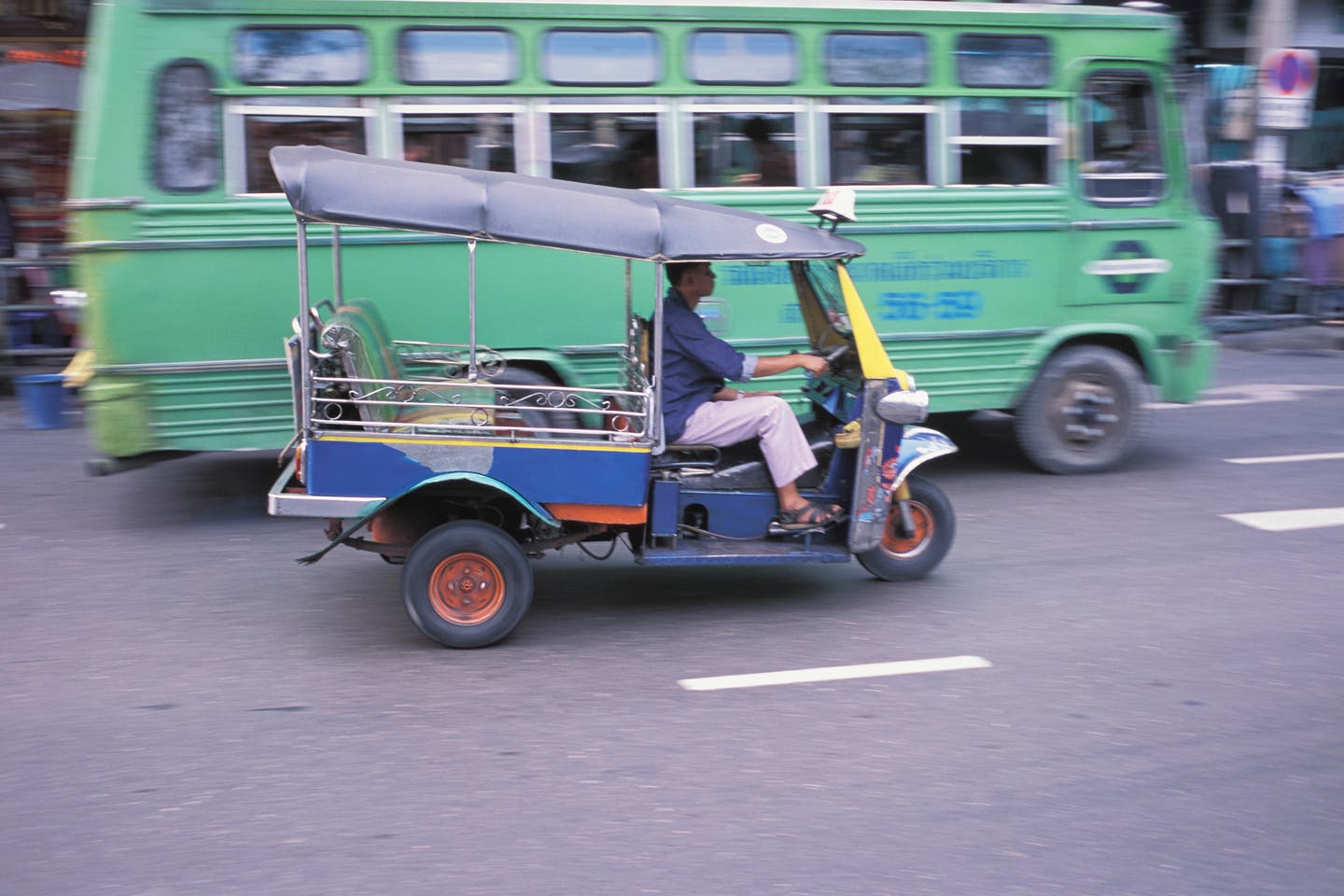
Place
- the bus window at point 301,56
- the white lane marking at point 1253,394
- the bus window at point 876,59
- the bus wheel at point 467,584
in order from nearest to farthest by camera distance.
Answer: the bus wheel at point 467,584 → the bus window at point 301,56 → the bus window at point 876,59 → the white lane marking at point 1253,394

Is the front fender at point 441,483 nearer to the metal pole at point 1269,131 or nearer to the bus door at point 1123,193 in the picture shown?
the bus door at point 1123,193

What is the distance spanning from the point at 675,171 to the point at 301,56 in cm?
214

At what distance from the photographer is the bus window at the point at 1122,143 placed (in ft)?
27.1

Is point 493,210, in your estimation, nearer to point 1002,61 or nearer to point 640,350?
point 640,350

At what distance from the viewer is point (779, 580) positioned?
636 cm

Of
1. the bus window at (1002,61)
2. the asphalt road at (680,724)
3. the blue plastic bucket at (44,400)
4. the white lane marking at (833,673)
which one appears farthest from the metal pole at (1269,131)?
the blue plastic bucket at (44,400)

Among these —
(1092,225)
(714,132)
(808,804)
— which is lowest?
(808,804)

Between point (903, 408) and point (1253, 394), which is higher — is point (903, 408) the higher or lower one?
the higher one

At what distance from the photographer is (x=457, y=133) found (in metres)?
7.33

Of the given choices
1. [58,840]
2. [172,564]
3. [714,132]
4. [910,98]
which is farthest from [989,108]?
[58,840]

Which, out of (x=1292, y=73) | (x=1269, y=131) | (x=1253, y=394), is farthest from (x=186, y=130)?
(x=1269, y=131)

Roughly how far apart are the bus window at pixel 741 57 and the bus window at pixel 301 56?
1.86 metres

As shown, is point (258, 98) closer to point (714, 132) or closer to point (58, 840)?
point (714, 132)

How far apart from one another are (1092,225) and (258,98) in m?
4.99
